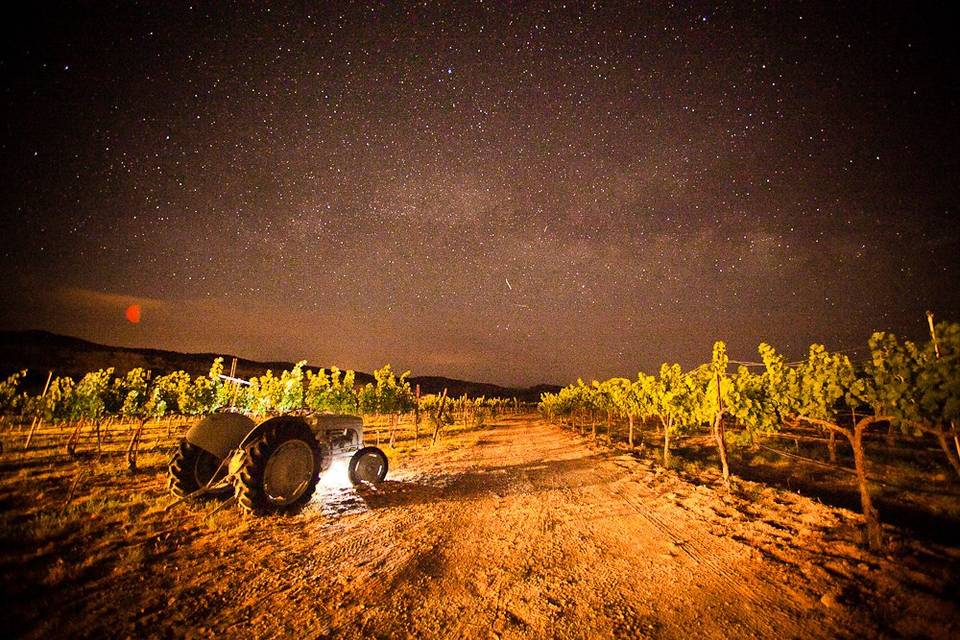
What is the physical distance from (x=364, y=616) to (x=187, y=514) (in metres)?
5.80

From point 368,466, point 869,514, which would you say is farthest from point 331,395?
point 869,514

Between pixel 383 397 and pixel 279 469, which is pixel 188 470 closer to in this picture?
pixel 279 469

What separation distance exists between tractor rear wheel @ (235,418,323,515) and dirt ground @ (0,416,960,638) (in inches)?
19.5

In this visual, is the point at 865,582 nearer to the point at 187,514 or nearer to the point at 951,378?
the point at 951,378

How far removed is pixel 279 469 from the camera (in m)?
7.20

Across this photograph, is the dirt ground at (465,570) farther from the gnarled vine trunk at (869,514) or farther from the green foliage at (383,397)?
the green foliage at (383,397)

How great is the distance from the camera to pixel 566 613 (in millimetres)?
4273

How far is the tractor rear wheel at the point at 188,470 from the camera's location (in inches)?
310

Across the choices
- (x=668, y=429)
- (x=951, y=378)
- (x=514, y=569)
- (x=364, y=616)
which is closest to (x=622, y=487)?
(x=668, y=429)

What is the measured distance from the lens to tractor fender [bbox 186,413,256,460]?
312 inches

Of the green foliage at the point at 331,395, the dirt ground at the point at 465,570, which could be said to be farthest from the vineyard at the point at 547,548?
the green foliage at the point at 331,395

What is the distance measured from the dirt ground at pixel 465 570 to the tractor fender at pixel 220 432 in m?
1.29

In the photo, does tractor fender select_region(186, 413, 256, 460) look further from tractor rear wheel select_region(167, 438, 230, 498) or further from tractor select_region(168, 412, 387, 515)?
tractor rear wheel select_region(167, 438, 230, 498)

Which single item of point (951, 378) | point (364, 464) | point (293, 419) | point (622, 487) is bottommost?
point (622, 487)
